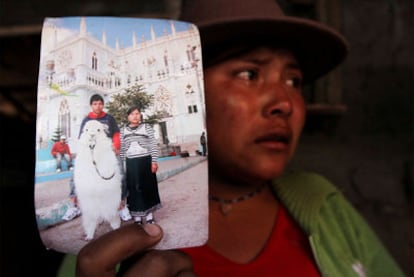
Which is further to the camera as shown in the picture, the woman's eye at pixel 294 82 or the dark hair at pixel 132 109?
A: the woman's eye at pixel 294 82

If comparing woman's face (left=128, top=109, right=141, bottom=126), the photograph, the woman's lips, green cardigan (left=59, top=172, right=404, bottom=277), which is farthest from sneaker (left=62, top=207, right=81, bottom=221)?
the woman's lips

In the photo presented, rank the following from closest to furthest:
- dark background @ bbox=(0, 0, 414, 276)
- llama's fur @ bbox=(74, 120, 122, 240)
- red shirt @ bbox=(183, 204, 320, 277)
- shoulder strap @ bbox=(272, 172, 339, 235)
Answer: llama's fur @ bbox=(74, 120, 122, 240), red shirt @ bbox=(183, 204, 320, 277), shoulder strap @ bbox=(272, 172, 339, 235), dark background @ bbox=(0, 0, 414, 276)

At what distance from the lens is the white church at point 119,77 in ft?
1.71

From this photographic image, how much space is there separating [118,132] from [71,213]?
4.3 inches

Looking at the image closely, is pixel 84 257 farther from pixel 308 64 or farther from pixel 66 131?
pixel 308 64

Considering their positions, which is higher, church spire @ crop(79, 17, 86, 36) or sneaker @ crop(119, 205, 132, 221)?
church spire @ crop(79, 17, 86, 36)

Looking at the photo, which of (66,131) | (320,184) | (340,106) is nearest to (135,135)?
(66,131)

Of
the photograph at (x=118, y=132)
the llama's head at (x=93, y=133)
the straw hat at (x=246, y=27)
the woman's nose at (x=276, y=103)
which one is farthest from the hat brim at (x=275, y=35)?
the llama's head at (x=93, y=133)

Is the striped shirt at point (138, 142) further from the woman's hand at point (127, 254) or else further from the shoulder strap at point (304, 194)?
the shoulder strap at point (304, 194)

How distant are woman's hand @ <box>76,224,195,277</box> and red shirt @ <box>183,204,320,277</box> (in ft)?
0.76

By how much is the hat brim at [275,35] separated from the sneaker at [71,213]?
411mm

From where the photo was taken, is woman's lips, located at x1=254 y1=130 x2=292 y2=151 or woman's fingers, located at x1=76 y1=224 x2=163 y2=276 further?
woman's lips, located at x1=254 y1=130 x2=292 y2=151

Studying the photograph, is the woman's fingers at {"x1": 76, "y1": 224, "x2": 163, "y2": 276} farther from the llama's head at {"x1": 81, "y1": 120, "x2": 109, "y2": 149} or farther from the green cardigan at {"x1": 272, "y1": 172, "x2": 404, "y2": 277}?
the green cardigan at {"x1": 272, "y1": 172, "x2": 404, "y2": 277}

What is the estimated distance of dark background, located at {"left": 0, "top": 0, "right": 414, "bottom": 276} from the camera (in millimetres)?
1280
